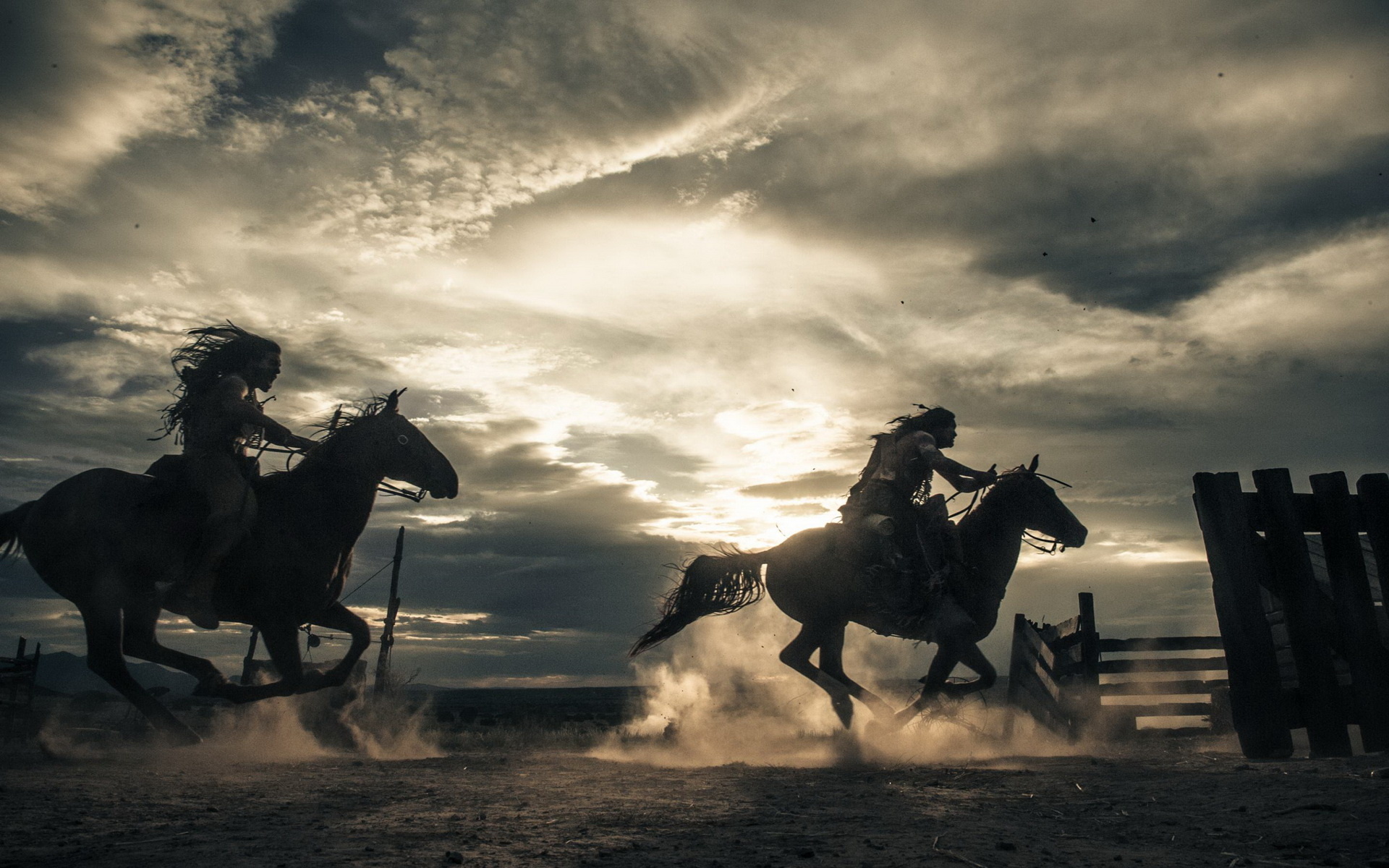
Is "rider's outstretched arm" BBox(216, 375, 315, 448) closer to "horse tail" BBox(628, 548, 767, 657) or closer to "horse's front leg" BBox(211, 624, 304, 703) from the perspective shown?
"horse's front leg" BBox(211, 624, 304, 703)

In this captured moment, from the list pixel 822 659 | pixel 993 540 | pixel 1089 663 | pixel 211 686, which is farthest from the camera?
pixel 1089 663

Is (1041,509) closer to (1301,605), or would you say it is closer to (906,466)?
(906,466)

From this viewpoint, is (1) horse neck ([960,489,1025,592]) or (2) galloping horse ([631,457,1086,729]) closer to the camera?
(2) galloping horse ([631,457,1086,729])

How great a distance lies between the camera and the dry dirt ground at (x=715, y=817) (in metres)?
3.66

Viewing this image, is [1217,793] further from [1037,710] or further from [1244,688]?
[1037,710]

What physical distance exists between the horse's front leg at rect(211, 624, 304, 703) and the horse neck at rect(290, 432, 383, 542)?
102cm

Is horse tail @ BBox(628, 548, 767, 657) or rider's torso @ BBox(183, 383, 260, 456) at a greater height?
rider's torso @ BBox(183, 383, 260, 456)

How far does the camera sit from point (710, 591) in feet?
32.8

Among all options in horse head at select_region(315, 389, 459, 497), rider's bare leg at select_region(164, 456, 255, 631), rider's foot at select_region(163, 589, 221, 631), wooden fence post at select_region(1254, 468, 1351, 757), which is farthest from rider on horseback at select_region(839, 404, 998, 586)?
rider's foot at select_region(163, 589, 221, 631)

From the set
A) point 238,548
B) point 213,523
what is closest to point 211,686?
point 238,548

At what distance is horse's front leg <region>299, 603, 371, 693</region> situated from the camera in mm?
8406

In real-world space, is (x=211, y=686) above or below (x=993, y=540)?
below

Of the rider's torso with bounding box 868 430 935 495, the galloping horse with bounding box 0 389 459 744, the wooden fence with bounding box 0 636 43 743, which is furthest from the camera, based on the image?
the wooden fence with bounding box 0 636 43 743

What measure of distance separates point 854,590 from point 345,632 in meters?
5.29
